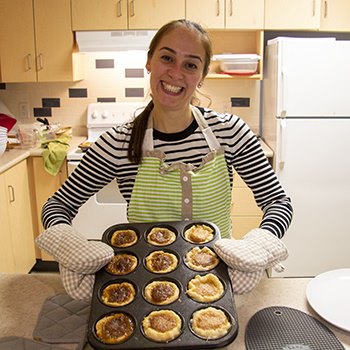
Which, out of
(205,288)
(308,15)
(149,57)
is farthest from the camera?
(308,15)

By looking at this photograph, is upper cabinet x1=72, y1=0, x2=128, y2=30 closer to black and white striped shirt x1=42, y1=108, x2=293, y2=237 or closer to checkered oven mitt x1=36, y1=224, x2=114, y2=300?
black and white striped shirt x1=42, y1=108, x2=293, y2=237

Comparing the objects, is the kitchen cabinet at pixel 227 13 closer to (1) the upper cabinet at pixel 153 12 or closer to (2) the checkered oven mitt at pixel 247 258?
(1) the upper cabinet at pixel 153 12

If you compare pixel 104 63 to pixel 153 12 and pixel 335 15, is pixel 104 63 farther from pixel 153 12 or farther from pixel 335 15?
pixel 335 15

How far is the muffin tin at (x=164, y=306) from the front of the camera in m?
0.85

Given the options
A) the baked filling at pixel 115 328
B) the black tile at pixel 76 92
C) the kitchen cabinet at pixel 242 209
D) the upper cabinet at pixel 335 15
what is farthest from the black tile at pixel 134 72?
the baked filling at pixel 115 328

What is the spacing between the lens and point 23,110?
3.46 meters

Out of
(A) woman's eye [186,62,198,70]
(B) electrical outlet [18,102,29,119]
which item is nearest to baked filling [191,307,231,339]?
(A) woman's eye [186,62,198,70]

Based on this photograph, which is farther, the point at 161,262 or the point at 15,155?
the point at 15,155

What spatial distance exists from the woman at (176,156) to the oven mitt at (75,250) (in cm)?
20

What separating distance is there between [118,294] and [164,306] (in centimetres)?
11

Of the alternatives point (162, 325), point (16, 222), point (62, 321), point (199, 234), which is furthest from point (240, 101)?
point (162, 325)

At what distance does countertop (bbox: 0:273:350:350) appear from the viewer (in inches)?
40.6

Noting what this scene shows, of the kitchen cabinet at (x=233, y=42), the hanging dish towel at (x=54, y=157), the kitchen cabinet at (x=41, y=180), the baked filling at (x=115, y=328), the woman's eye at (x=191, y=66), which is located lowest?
the kitchen cabinet at (x=41, y=180)

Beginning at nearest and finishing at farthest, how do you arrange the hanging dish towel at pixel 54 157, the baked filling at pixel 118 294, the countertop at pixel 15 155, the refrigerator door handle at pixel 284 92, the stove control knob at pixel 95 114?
1. the baked filling at pixel 118 294
2. the countertop at pixel 15 155
3. the refrigerator door handle at pixel 284 92
4. the hanging dish towel at pixel 54 157
5. the stove control knob at pixel 95 114
